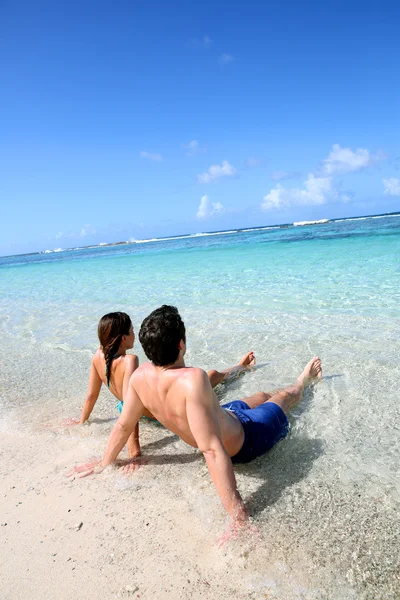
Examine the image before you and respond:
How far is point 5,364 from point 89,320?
104 inches

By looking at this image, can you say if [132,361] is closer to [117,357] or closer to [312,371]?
[117,357]

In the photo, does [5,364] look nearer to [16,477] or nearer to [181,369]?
[16,477]

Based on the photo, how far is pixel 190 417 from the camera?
2.41 meters

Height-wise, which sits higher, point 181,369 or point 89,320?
point 181,369

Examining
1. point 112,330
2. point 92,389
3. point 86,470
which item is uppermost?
point 112,330

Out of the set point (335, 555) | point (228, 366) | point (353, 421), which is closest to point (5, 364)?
point (228, 366)

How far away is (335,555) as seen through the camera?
2.12 meters

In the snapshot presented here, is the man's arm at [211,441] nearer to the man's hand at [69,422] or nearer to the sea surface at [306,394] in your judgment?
the sea surface at [306,394]

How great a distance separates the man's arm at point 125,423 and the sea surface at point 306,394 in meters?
0.41

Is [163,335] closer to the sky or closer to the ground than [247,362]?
closer to the sky

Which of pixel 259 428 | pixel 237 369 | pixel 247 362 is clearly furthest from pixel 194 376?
pixel 247 362

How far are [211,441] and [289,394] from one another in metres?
1.67

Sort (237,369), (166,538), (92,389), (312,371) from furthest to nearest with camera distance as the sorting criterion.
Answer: (237,369), (312,371), (92,389), (166,538)

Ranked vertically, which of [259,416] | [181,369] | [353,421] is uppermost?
[181,369]
